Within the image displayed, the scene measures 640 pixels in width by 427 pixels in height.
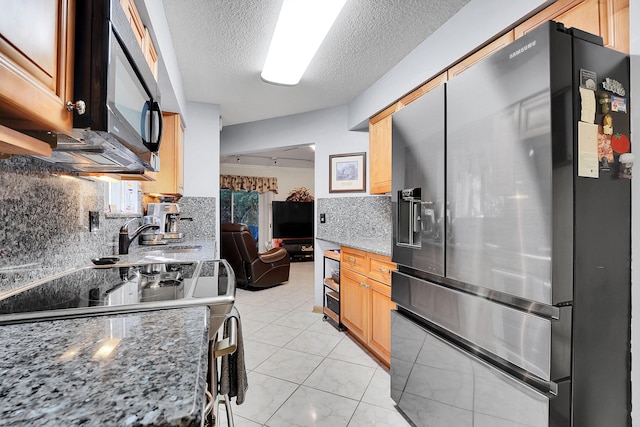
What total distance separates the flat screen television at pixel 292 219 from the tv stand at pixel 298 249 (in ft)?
0.31

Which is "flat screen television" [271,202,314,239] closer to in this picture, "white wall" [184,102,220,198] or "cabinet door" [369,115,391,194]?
"white wall" [184,102,220,198]

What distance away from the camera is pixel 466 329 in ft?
4.12

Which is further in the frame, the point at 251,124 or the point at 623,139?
the point at 251,124

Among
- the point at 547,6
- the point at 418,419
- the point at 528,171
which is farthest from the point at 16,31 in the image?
the point at 418,419

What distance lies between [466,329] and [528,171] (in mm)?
650

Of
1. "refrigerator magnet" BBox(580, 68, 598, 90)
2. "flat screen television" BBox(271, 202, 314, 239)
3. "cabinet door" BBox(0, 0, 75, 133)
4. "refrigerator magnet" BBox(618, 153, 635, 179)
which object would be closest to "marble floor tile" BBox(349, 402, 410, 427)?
"refrigerator magnet" BBox(618, 153, 635, 179)

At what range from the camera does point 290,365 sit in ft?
7.43

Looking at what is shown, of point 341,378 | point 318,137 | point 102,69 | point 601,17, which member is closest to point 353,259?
point 341,378

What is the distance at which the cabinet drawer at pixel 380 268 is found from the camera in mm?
2148

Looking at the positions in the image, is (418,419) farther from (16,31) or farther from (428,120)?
(16,31)

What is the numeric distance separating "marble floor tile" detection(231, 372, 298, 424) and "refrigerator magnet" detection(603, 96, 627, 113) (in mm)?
2031

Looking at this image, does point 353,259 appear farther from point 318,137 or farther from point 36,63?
point 36,63

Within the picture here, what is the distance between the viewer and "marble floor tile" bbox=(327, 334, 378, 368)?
2.33 meters

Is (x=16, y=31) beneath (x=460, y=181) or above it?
above
